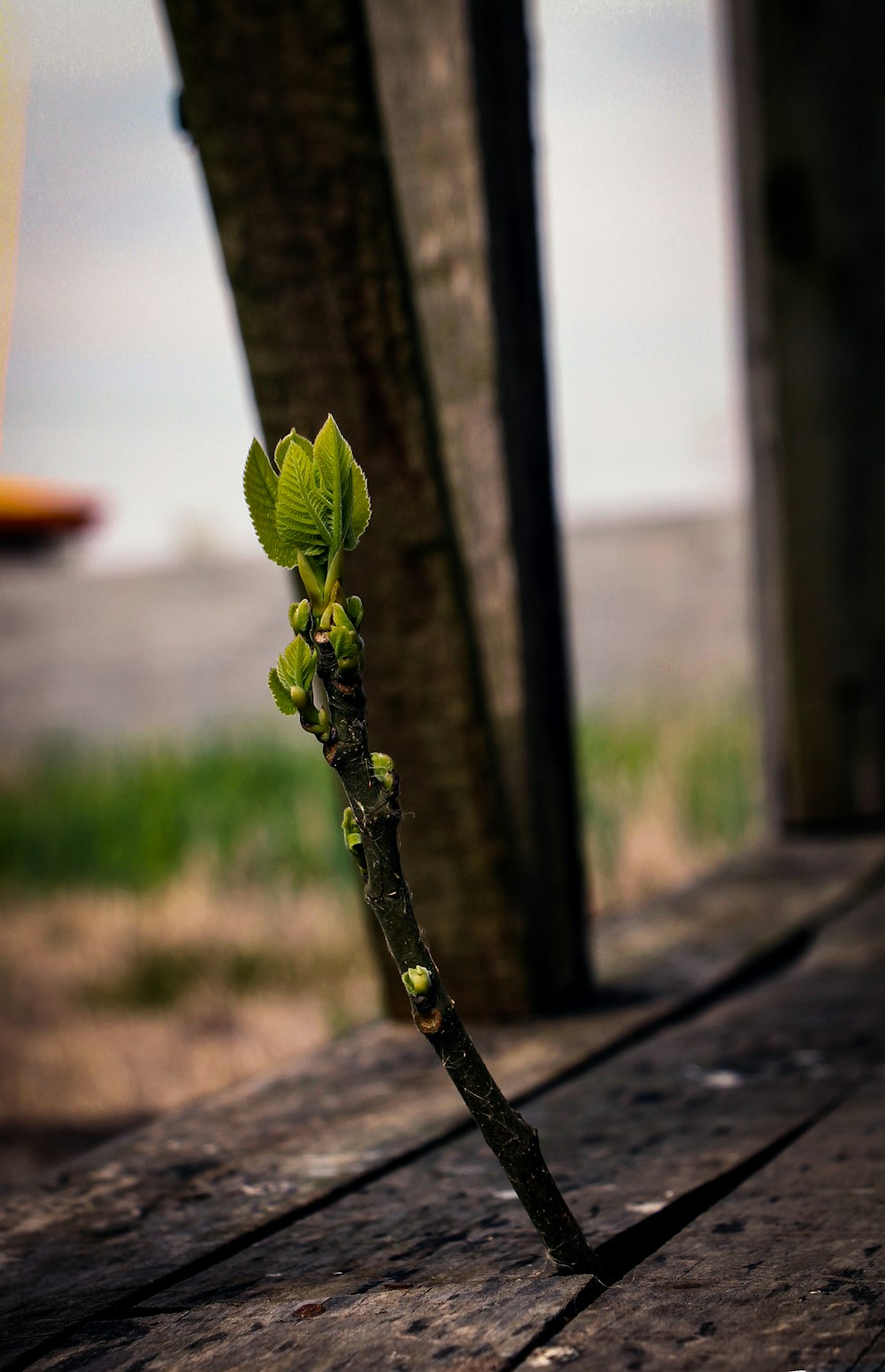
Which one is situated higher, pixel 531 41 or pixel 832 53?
pixel 832 53

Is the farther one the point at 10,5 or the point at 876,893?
the point at 876,893

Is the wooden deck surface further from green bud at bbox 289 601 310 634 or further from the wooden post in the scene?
green bud at bbox 289 601 310 634

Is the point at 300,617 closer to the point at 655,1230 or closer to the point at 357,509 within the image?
the point at 357,509

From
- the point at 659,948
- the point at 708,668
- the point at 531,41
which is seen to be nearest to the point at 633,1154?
the point at 659,948

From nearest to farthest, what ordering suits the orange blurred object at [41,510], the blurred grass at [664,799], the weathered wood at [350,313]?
1. the weathered wood at [350,313]
2. the blurred grass at [664,799]
3. the orange blurred object at [41,510]

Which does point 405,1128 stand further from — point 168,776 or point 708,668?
point 708,668

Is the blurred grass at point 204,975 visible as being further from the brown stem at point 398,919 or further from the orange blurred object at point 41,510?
the orange blurred object at point 41,510

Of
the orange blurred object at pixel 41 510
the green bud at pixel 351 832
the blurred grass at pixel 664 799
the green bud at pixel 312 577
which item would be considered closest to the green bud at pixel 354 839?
the green bud at pixel 351 832

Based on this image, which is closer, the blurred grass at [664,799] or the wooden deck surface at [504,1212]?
the wooden deck surface at [504,1212]

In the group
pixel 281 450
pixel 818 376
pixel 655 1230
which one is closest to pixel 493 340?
pixel 281 450
